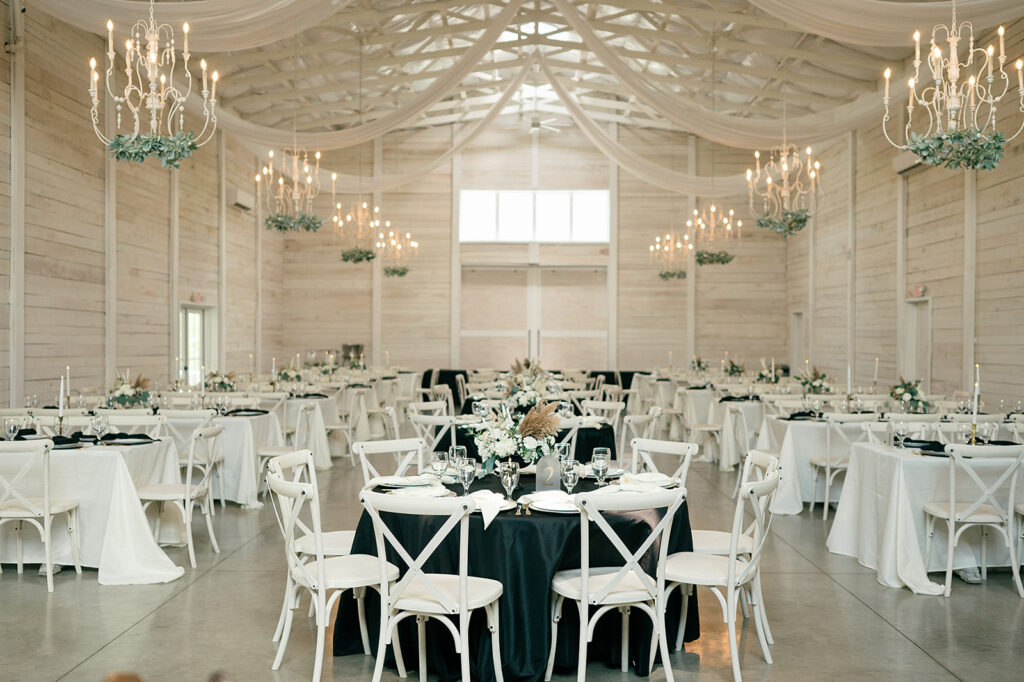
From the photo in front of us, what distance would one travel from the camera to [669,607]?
4102 millimetres

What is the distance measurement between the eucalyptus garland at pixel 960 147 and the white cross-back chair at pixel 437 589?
11.8 feet

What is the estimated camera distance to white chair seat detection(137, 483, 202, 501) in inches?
217

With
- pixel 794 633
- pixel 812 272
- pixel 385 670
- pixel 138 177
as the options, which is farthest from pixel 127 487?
pixel 812 272

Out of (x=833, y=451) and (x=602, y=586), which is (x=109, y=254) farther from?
(x=602, y=586)

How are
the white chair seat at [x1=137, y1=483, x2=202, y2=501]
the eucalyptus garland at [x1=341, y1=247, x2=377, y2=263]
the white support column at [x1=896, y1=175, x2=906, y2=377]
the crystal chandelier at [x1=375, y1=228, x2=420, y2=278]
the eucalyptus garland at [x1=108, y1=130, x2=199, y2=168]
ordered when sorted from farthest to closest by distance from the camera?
the crystal chandelier at [x1=375, y1=228, x2=420, y2=278] → the eucalyptus garland at [x1=341, y1=247, x2=377, y2=263] → the white support column at [x1=896, y1=175, x2=906, y2=377] → the white chair seat at [x1=137, y1=483, x2=202, y2=501] → the eucalyptus garland at [x1=108, y1=130, x2=199, y2=168]

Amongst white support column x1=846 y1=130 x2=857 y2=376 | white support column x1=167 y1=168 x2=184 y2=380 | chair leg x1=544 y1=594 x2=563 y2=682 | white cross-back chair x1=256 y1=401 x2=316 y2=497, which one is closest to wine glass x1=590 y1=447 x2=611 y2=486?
chair leg x1=544 y1=594 x2=563 y2=682

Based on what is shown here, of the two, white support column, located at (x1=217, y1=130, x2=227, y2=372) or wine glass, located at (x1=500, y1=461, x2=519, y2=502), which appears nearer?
wine glass, located at (x1=500, y1=461, x2=519, y2=502)

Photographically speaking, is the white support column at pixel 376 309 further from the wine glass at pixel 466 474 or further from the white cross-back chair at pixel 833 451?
the wine glass at pixel 466 474

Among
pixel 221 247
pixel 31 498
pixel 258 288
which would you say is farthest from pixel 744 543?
pixel 258 288

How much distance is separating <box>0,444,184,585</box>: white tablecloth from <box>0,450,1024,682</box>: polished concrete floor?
124 millimetres

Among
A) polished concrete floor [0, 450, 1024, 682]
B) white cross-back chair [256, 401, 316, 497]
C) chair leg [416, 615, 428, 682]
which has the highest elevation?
white cross-back chair [256, 401, 316, 497]

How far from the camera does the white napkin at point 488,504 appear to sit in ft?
11.9

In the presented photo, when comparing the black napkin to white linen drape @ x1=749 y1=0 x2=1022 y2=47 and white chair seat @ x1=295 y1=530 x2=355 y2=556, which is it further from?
white linen drape @ x1=749 y1=0 x2=1022 y2=47

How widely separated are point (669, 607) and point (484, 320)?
16.6 meters
